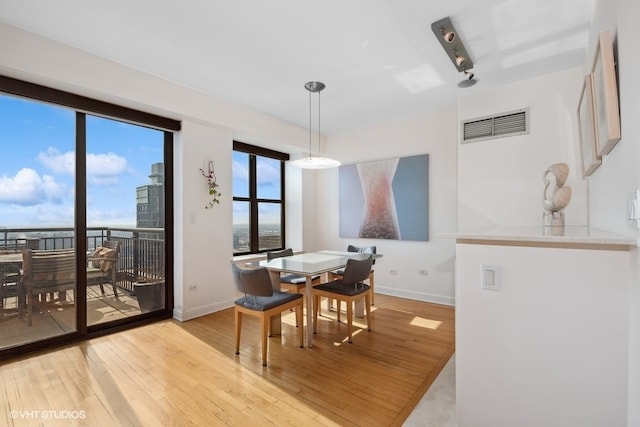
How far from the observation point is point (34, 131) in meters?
2.70

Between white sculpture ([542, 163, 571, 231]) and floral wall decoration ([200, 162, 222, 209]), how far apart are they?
345cm

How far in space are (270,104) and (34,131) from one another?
97.3 inches

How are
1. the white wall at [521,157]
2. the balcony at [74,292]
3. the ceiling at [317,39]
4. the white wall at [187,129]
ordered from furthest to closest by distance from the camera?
the white wall at [521,157] → the balcony at [74,292] → the white wall at [187,129] → the ceiling at [317,39]

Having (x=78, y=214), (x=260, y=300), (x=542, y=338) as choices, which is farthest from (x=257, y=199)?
(x=542, y=338)

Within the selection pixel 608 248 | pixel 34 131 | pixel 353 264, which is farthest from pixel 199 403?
pixel 34 131

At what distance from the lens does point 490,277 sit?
151cm

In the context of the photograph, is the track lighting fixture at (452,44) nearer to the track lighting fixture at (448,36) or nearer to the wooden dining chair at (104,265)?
the track lighting fixture at (448,36)

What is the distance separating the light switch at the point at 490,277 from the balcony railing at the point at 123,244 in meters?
3.50

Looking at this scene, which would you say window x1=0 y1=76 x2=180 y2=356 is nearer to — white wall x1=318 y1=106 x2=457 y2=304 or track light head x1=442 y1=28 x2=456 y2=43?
white wall x1=318 y1=106 x2=457 y2=304

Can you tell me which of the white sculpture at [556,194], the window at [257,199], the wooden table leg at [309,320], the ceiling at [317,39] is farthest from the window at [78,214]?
the white sculpture at [556,194]

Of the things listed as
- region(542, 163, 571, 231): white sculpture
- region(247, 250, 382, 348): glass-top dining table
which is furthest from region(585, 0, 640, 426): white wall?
region(247, 250, 382, 348): glass-top dining table

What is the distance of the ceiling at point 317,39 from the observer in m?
2.12

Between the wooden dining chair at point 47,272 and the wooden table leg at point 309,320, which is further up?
the wooden dining chair at point 47,272

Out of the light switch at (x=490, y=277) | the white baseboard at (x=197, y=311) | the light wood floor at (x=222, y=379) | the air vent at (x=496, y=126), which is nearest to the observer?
the light switch at (x=490, y=277)
